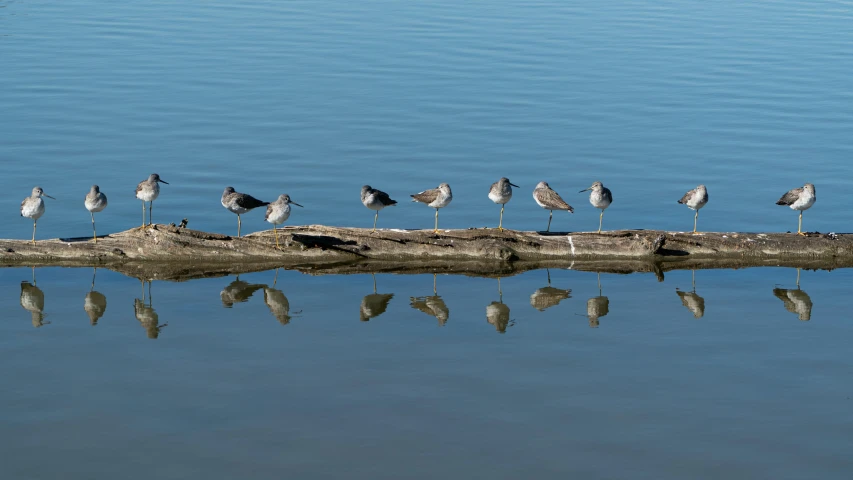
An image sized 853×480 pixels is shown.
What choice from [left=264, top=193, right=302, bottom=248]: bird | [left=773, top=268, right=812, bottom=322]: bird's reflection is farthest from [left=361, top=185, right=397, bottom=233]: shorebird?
[left=773, top=268, right=812, bottom=322]: bird's reflection

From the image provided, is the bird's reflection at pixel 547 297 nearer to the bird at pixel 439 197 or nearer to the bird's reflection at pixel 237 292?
the bird at pixel 439 197

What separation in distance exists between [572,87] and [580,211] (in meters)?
13.4

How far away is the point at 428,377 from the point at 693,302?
21.6 ft

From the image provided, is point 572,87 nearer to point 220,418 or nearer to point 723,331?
point 723,331

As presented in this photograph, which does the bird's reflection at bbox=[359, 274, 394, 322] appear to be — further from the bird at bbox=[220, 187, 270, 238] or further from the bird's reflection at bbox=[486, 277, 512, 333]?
the bird at bbox=[220, 187, 270, 238]

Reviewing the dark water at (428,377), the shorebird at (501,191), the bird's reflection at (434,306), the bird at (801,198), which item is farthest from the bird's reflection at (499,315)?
the bird at (801,198)

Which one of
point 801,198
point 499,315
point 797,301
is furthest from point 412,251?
point 801,198

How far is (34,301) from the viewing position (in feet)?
69.6

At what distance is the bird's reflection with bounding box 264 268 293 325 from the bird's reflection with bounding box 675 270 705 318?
7.52m

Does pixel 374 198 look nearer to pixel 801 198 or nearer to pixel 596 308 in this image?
pixel 596 308

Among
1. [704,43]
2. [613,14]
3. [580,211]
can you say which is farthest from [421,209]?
[613,14]

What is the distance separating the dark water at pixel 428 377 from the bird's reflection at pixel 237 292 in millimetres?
51

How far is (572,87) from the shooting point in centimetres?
A: 4172

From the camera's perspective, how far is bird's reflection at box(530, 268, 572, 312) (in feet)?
71.7
